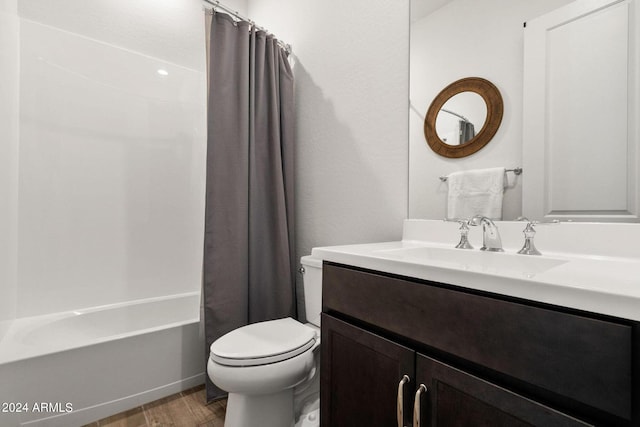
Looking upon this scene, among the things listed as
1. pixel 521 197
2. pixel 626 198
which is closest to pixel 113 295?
pixel 521 197

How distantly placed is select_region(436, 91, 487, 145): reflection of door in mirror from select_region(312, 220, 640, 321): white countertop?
0.36 m

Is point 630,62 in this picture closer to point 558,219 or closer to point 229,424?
point 558,219

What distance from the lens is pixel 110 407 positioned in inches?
54.6

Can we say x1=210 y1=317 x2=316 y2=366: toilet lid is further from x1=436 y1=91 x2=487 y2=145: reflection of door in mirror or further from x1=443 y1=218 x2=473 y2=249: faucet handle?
x1=436 y1=91 x2=487 y2=145: reflection of door in mirror

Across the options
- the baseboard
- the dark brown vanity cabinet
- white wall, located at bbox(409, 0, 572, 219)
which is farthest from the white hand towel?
the baseboard

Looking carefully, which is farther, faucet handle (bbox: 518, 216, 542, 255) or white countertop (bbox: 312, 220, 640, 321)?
faucet handle (bbox: 518, 216, 542, 255)

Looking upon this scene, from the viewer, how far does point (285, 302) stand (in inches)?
68.8

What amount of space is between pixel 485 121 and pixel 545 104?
19cm

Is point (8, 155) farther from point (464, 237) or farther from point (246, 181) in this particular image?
point (464, 237)

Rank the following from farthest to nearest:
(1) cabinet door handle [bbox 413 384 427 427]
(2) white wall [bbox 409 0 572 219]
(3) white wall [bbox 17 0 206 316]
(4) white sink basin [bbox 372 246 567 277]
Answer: (3) white wall [bbox 17 0 206 316] < (2) white wall [bbox 409 0 572 219] < (4) white sink basin [bbox 372 246 567 277] < (1) cabinet door handle [bbox 413 384 427 427]

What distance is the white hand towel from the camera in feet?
3.57

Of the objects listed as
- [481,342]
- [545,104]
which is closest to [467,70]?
[545,104]

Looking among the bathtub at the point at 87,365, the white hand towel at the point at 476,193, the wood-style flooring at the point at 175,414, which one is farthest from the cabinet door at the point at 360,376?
the bathtub at the point at 87,365

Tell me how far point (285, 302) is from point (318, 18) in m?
1.71
